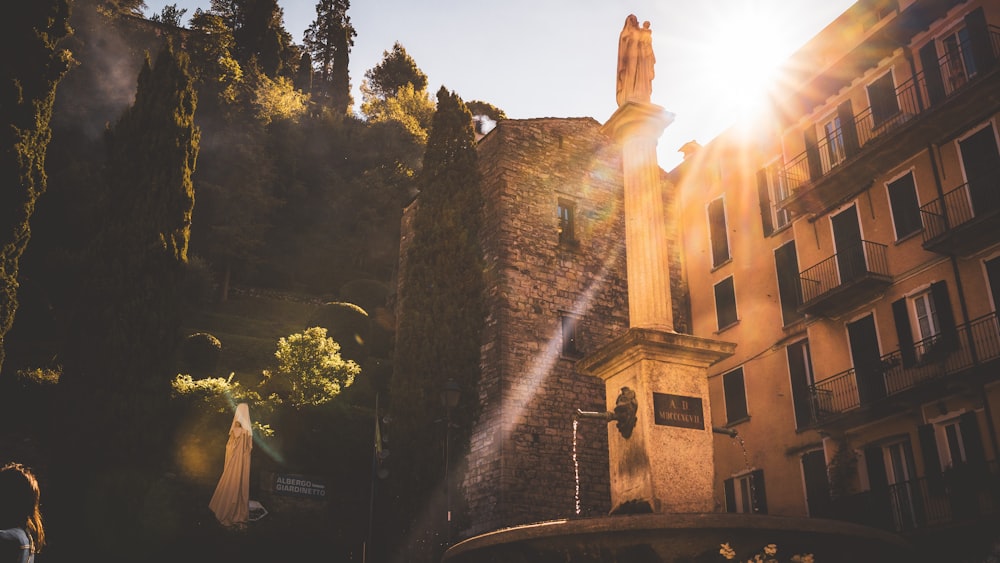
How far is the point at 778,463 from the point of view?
18906 millimetres

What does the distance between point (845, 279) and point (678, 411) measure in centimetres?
1071

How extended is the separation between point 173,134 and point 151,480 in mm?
9411

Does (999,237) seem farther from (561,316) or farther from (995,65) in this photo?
(561,316)

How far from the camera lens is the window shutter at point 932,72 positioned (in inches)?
676

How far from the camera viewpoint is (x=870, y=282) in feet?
56.7

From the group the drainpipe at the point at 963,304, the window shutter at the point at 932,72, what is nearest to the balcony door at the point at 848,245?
the drainpipe at the point at 963,304

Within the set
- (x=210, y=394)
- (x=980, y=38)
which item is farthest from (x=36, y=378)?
(x=980, y=38)

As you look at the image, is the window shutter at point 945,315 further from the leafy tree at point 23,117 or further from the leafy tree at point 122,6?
the leafy tree at point 122,6

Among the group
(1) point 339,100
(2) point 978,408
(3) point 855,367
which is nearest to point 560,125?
(3) point 855,367

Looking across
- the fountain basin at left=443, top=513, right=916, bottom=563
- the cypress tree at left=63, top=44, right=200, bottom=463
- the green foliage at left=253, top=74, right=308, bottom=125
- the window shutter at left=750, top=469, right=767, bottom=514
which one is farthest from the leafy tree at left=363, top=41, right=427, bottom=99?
the fountain basin at left=443, top=513, right=916, bottom=563

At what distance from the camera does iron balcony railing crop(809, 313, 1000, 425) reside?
15164 millimetres

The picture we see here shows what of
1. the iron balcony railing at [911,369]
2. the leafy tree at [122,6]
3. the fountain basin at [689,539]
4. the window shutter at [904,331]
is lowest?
the fountain basin at [689,539]

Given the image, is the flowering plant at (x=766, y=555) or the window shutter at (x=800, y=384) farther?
the window shutter at (x=800, y=384)

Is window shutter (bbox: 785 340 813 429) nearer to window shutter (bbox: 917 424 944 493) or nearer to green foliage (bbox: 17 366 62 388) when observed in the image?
window shutter (bbox: 917 424 944 493)
